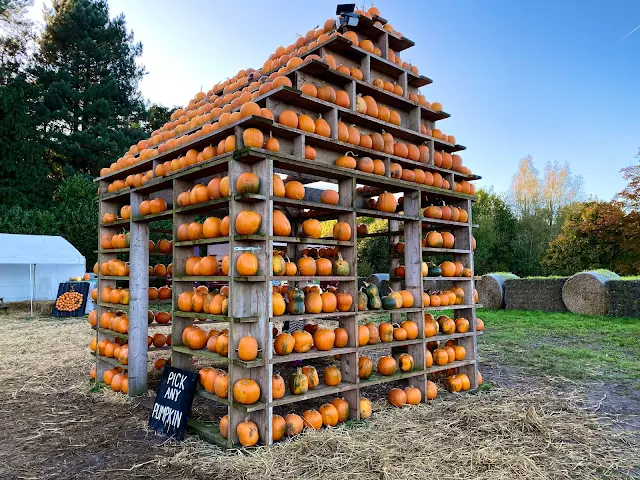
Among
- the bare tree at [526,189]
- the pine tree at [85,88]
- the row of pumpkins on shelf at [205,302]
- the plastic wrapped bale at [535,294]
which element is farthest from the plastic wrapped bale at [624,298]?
the pine tree at [85,88]

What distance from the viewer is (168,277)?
6.23 m

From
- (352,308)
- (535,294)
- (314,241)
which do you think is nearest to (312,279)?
(314,241)

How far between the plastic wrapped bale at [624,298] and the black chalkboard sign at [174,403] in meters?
11.8

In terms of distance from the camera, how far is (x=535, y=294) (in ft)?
47.4

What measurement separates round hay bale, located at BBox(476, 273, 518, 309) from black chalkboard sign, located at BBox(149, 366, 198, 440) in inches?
505

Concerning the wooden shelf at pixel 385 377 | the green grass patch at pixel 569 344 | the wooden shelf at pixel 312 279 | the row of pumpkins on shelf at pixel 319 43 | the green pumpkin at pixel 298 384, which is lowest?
the green grass patch at pixel 569 344

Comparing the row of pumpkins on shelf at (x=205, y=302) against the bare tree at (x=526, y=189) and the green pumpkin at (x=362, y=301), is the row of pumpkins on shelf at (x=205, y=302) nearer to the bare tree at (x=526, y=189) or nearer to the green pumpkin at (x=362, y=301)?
the green pumpkin at (x=362, y=301)

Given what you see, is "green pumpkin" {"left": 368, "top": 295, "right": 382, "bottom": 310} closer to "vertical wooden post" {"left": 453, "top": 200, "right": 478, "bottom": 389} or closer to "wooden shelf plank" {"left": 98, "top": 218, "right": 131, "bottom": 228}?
"vertical wooden post" {"left": 453, "top": 200, "right": 478, "bottom": 389}

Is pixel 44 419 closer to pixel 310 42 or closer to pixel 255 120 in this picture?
pixel 255 120

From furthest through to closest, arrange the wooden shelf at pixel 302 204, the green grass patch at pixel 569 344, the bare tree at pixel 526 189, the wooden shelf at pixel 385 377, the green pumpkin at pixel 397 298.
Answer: the bare tree at pixel 526 189
the green grass patch at pixel 569 344
the green pumpkin at pixel 397 298
the wooden shelf at pixel 385 377
the wooden shelf at pixel 302 204

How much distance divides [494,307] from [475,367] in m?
10.3

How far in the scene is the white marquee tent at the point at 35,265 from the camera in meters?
14.8

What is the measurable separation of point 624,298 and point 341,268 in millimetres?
10706

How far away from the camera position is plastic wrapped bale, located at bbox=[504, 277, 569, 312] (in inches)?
547
